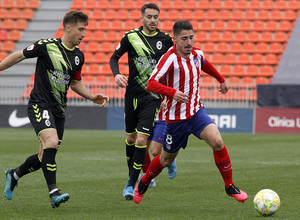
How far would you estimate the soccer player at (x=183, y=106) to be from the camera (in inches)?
248

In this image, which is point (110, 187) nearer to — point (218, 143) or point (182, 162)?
point (218, 143)

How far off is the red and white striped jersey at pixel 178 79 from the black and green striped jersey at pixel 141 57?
3.14 ft

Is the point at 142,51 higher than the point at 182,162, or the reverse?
the point at 142,51

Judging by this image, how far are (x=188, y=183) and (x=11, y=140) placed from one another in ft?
29.9

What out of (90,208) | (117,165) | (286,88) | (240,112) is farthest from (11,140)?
(90,208)

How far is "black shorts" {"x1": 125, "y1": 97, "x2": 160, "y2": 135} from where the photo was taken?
7223mm

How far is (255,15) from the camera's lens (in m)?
24.7

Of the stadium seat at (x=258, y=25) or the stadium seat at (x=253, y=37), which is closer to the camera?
the stadium seat at (x=253, y=37)

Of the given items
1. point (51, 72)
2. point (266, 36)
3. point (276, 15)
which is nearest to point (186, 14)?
point (266, 36)

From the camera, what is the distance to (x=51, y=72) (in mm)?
6355

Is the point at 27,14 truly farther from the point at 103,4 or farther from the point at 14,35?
the point at 103,4

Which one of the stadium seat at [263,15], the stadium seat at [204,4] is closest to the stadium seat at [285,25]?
the stadium seat at [263,15]

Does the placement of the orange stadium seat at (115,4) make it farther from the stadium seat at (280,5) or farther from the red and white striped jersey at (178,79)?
the red and white striped jersey at (178,79)

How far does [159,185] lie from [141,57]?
1.83m
